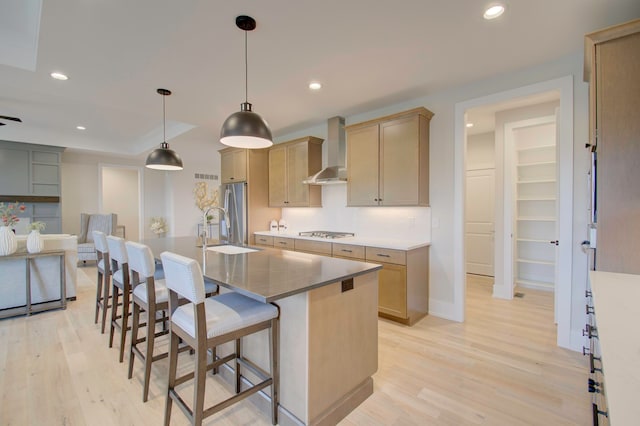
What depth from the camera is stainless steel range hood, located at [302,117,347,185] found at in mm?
4121

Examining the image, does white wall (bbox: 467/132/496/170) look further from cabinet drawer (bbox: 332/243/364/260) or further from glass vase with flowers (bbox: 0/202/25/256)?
glass vase with flowers (bbox: 0/202/25/256)

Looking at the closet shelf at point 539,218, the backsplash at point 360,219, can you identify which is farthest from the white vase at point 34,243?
the closet shelf at point 539,218

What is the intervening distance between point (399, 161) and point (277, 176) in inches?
88.9

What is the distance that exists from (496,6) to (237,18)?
178 cm

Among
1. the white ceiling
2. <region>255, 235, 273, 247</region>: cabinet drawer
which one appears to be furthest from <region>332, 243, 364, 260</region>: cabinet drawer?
the white ceiling

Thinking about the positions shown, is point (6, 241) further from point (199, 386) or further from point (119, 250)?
point (199, 386)

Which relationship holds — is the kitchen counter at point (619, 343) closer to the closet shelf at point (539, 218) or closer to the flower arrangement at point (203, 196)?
the closet shelf at point (539, 218)

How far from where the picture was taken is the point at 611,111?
6.03 feet

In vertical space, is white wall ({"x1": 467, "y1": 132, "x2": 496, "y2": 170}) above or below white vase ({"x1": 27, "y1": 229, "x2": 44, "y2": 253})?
above

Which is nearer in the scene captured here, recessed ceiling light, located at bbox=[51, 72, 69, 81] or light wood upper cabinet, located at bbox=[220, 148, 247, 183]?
recessed ceiling light, located at bbox=[51, 72, 69, 81]

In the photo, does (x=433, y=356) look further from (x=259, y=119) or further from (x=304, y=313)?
(x=259, y=119)

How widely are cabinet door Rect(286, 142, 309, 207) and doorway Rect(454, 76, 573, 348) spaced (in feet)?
7.05

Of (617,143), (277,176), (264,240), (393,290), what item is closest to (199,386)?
(393,290)

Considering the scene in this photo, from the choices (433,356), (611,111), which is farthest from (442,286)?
(611,111)
